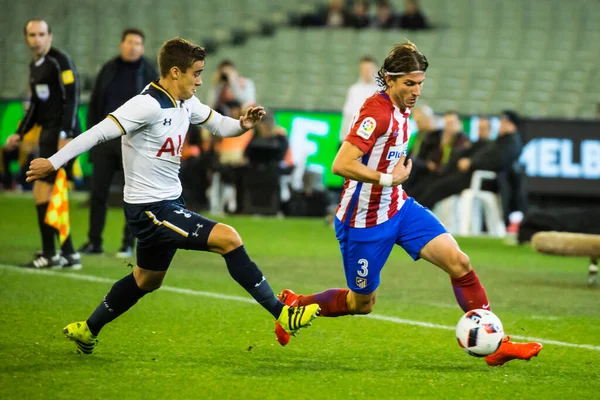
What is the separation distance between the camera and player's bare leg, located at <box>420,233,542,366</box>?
6117mm

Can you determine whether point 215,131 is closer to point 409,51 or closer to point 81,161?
point 409,51

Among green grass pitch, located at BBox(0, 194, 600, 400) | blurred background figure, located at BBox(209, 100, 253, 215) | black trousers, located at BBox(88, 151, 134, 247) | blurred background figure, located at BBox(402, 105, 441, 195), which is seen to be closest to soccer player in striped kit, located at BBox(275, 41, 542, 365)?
green grass pitch, located at BBox(0, 194, 600, 400)

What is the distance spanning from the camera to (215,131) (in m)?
6.71

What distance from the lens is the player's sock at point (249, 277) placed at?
6180 mm

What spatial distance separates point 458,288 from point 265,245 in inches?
284

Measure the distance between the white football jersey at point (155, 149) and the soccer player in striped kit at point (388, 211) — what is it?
978mm

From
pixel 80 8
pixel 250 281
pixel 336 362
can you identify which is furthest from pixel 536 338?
pixel 80 8

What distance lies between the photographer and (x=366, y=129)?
6078mm

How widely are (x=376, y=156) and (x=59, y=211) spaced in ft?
15.8

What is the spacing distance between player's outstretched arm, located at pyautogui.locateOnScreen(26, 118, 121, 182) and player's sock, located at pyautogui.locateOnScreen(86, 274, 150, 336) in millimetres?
859

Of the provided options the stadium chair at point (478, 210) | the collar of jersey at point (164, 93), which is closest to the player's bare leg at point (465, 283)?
the collar of jersey at point (164, 93)

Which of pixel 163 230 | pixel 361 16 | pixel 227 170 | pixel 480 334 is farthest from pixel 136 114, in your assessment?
pixel 361 16

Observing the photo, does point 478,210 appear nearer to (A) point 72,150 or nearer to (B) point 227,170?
(B) point 227,170

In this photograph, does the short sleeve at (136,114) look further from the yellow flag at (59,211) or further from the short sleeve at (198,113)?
the yellow flag at (59,211)
